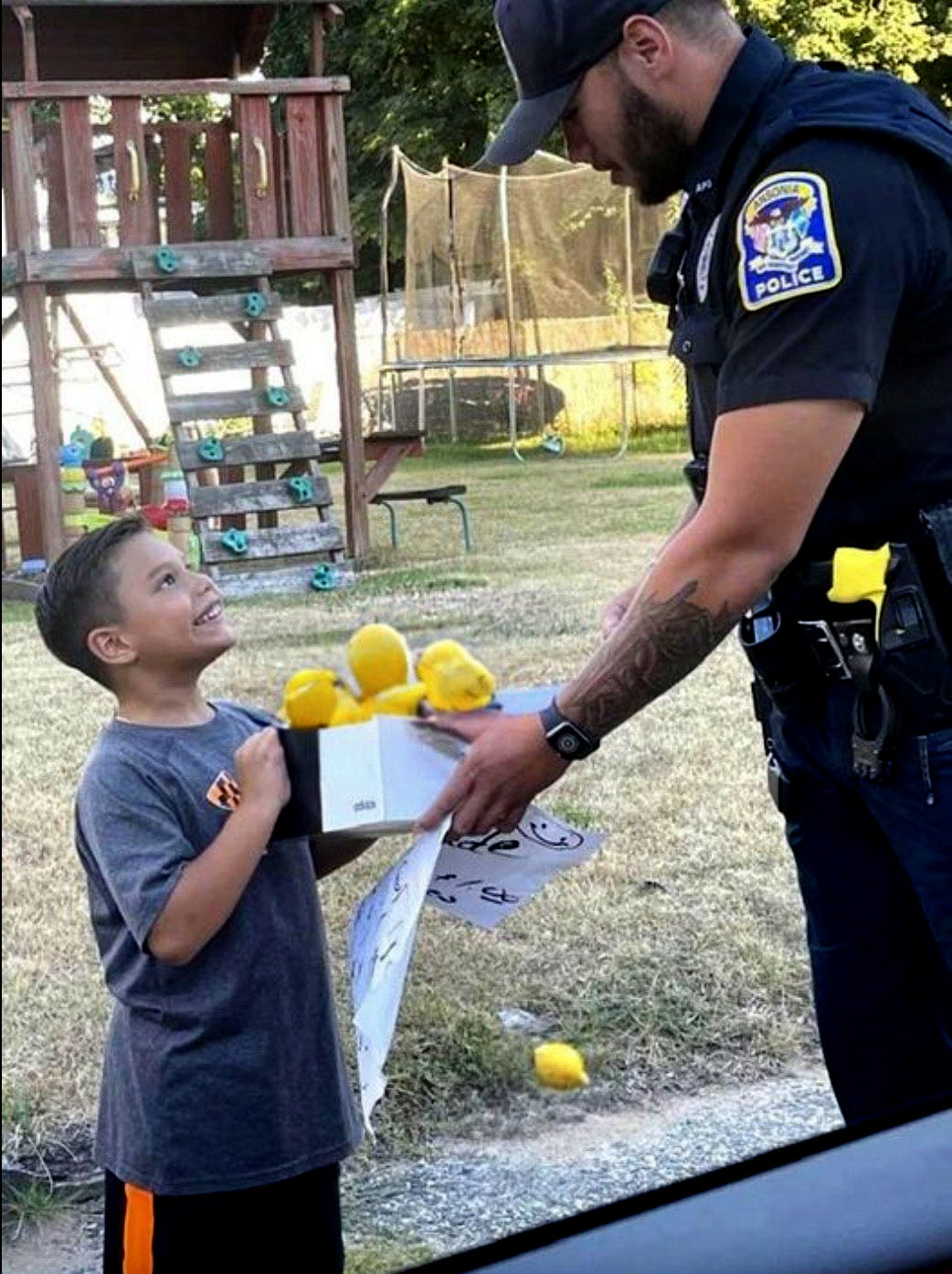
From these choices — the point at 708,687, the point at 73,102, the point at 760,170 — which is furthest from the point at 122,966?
the point at 708,687

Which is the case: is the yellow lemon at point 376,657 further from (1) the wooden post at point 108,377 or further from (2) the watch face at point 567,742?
(1) the wooden post at point 108,377

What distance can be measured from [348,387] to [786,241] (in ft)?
1.40

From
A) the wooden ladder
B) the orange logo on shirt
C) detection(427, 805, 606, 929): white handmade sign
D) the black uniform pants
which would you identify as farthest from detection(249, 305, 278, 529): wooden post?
the black uniform pants

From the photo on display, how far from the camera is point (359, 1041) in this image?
5.74 ft

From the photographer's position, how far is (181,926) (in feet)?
5.38

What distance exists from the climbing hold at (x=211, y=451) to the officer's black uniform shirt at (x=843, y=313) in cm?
43

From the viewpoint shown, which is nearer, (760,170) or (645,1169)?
(760,170)

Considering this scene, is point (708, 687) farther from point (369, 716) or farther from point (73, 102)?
point (73, 102)

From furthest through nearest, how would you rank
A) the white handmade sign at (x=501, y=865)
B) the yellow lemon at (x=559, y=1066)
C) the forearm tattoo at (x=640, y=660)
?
the yellow lemon at (x=559, y=1066), the white handmade sign at (x=501, y=865), the forearm tattoo at (x=640, y=660)

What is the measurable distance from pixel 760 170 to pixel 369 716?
1.91 ft

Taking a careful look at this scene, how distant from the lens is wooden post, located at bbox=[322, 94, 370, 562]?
1766mm

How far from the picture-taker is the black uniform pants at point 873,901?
186 cm

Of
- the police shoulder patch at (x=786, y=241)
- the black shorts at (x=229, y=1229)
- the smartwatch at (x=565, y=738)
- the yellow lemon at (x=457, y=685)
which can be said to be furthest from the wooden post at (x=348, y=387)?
the black shorts at (x=229, y=1229)

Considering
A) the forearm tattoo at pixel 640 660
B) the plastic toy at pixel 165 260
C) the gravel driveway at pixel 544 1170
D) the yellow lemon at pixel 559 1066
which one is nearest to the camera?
the plastic toy at pixel 165 260
